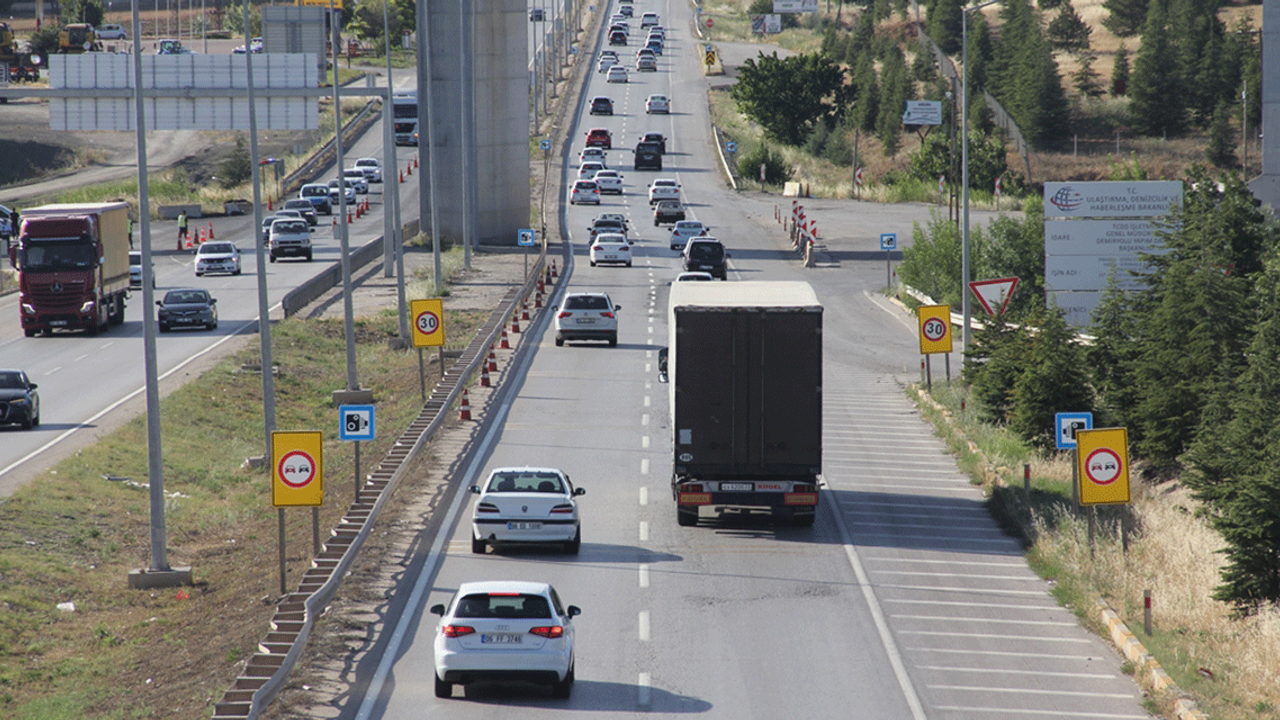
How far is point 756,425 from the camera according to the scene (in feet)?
78.3

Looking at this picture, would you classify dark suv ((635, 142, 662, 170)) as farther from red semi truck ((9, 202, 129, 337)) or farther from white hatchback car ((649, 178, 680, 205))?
red semi truck ((9, 202, 129, 337))

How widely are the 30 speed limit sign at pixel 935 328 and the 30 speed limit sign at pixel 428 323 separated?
11.6 meters

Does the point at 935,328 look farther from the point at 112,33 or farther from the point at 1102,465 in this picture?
the point at 112,33

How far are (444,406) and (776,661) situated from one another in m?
17.4

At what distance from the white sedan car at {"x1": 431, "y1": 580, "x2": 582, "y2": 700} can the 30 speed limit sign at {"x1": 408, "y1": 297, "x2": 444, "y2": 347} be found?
62.7 feet

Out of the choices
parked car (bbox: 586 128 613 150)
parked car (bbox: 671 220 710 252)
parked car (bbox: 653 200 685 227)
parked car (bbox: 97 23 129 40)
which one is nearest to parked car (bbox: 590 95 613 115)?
parked car (bbox: 586 128 613 150)

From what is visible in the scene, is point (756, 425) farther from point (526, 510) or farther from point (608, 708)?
point (608, 708)

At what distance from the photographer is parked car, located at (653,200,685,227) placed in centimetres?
8100

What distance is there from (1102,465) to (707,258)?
38.8 meters

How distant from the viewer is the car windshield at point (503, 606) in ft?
50.6

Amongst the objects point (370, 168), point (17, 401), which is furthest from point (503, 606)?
point (370, 168)

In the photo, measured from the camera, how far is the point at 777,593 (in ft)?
67.8

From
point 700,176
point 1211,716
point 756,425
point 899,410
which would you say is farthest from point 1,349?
point 700,176

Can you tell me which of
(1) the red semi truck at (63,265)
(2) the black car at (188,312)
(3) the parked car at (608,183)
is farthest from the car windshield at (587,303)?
(3) the parked car at (608,183)
